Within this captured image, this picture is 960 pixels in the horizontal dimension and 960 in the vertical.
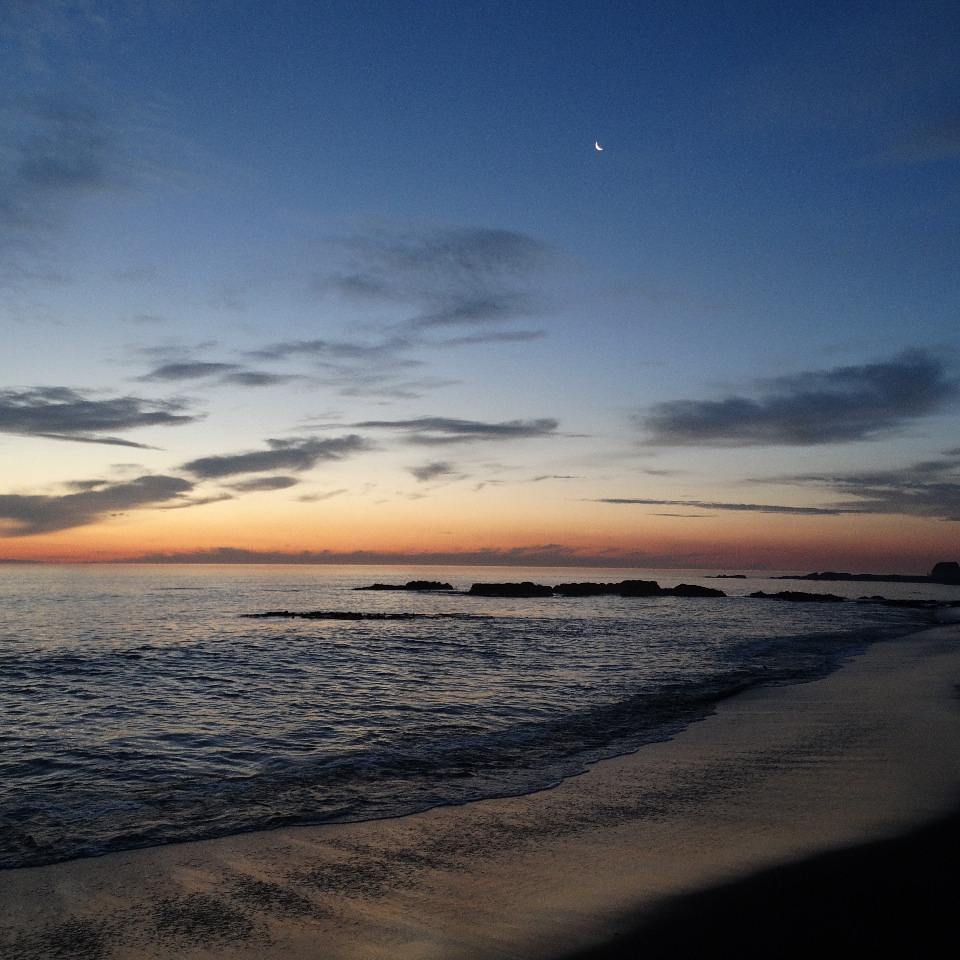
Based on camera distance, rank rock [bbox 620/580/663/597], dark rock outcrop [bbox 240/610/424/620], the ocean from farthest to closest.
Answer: rock [bbox 620/580/663/597], dark rock outcrop [bbox 240/610/424/620], the ocean

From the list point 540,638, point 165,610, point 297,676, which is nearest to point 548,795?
point 297,676

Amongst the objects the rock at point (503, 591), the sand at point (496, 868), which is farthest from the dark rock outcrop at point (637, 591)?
the sand at point (496, 868)

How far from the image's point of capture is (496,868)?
8484mm

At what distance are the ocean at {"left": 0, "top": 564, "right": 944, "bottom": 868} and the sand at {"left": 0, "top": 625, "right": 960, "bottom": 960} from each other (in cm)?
109

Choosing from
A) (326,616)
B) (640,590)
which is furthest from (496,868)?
(640,590)

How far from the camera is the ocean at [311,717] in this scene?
1134 centimetres

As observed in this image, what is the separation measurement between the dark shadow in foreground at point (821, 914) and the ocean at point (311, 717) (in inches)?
206

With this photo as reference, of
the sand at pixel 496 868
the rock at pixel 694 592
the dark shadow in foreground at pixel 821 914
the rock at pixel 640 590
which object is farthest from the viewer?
the rock at pixel 640 590

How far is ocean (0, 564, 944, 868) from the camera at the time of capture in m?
11.3

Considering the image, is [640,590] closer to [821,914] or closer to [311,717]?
[311,717]

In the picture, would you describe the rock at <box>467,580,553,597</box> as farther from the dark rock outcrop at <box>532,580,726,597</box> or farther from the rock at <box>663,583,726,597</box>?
the rock at <box>663,583,726,597</box>

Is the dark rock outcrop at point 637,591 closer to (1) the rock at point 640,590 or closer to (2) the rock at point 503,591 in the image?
(1) the rock at point 640,590

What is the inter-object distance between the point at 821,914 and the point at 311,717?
49.1ft

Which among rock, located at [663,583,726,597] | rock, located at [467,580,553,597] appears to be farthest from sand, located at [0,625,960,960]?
rock, located at [663,583,726,597]
